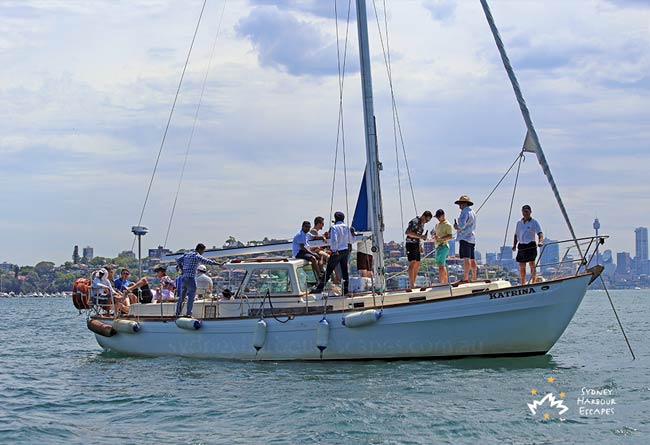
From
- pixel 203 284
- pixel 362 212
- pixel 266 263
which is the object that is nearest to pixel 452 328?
pixel 362 212

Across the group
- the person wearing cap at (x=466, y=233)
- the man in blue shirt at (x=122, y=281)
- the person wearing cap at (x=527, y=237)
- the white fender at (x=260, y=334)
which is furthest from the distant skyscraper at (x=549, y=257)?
the man in blue shirt at (x=122, y=281)

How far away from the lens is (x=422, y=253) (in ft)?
70.6

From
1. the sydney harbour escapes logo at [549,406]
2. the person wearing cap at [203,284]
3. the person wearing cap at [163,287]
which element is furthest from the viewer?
the person wearing cap at [163,287]

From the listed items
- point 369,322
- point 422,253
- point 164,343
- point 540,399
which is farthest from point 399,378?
point 164,343

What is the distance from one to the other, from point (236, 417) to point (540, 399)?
199 inches

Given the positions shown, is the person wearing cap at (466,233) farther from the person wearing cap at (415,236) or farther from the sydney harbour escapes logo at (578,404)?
the sydney harbour escapes logo at (578,404)

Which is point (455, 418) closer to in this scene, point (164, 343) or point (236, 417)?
point (236, 417)

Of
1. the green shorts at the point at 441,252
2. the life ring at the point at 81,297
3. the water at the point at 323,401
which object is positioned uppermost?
the green shorts at the point at 441,252

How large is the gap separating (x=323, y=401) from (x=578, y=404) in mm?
4207

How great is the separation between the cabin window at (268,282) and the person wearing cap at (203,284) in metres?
1.98

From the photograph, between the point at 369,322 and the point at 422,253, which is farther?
the point at 422,253

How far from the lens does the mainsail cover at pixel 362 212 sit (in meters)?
21.5

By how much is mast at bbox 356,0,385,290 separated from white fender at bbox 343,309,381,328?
1.64 meters

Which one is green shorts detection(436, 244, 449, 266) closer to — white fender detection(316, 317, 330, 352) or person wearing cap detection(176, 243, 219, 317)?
white fender detection(316, 317, 330, 352)
